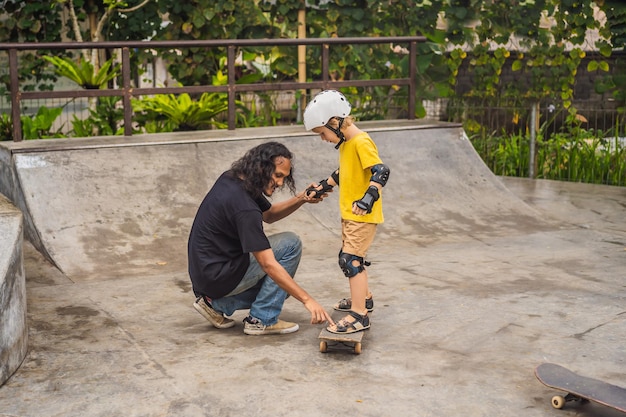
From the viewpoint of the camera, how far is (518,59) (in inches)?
495

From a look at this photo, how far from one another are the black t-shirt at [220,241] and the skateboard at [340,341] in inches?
24.0

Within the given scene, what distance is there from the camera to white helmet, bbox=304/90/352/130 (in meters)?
4.70

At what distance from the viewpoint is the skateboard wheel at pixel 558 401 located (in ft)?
12.4

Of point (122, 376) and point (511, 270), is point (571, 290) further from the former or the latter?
point (122, 376)

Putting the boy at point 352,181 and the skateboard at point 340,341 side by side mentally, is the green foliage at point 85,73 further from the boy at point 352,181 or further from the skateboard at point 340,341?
the skateboard at point 340,341

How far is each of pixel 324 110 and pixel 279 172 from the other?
16.6 inches

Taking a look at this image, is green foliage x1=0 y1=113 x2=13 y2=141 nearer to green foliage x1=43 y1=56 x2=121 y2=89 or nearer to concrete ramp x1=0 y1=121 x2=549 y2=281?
green foliage x1=43 y1=56 x2=121 y2=89

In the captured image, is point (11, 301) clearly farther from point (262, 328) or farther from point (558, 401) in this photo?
point (558, 401)

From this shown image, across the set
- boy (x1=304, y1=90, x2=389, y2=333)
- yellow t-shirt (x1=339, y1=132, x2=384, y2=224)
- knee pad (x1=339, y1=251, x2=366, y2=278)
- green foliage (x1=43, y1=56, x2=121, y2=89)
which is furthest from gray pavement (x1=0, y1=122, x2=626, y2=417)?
green foliage (x1=43, y1=56, x2=121, y2=89)

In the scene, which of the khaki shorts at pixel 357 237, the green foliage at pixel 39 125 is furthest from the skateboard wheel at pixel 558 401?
the green foliage at pixel 39 125

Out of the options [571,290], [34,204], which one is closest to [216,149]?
[34,204]

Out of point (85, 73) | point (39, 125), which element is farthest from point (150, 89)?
point (85, 73)

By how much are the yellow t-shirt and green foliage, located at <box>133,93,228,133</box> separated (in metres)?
5.47

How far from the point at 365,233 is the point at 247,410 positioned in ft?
4.32
